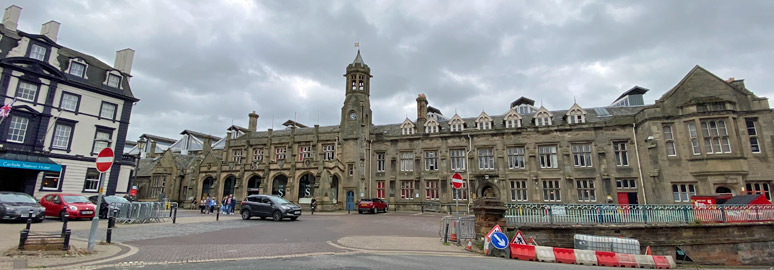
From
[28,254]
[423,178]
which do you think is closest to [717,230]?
[423,178]

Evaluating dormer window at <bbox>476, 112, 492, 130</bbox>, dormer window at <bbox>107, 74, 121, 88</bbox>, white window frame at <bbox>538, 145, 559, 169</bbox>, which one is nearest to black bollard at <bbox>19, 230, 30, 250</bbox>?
dormer window at <bbox>107, 74, 121, 88</bbox>

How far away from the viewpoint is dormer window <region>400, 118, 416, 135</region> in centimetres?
3719

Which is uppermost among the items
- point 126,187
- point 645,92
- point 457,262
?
point 645,92

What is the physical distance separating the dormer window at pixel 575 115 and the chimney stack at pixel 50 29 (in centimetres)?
4358

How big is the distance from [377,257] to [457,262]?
2.18 metres

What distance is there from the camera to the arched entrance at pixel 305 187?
37184 mm

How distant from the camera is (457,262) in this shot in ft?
30.1

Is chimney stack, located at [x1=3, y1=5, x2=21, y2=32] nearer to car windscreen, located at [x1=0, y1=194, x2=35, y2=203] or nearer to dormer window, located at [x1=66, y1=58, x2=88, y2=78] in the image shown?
dormer window, located at [x1=66, y1=58, x2=88, y2=78]

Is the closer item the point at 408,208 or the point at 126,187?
the point at 126,187

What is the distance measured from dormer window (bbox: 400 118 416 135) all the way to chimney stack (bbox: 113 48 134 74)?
26.7m

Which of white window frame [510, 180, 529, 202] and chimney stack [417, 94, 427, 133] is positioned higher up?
chimney stack [417, 94, 427, 133]

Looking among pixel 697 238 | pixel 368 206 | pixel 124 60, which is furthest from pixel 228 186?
pixel 697 238

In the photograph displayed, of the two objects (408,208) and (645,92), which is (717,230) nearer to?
(408,208)

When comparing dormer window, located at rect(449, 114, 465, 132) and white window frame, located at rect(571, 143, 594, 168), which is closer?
white window frame, located at rect(571, 143, 594, 168)
